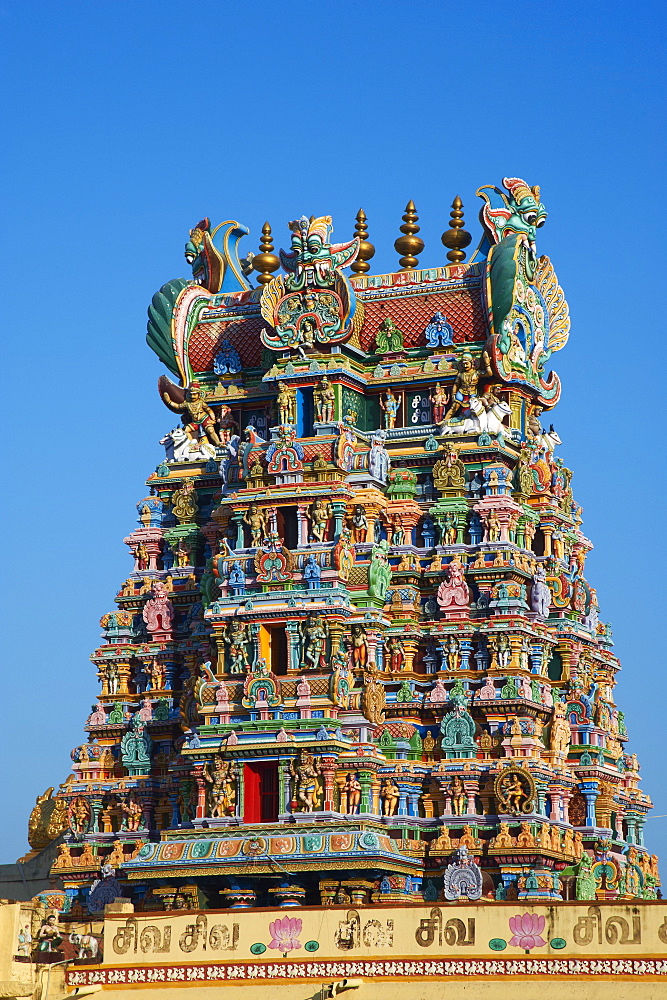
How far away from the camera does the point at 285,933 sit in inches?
2190

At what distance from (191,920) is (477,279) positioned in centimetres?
2452

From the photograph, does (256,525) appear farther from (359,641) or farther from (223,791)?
(223,791)

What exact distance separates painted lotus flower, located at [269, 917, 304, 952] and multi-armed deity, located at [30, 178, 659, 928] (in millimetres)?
7057

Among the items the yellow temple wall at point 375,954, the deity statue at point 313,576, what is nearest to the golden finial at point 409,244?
the deity statue at point 313,576

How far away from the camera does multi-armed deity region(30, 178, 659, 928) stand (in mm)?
64875

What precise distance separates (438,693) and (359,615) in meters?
3.41

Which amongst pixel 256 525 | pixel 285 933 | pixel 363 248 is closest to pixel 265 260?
pixel 363 248

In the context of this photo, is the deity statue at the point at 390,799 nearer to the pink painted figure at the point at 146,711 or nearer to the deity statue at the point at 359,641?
the deity statue at the point at 359,641

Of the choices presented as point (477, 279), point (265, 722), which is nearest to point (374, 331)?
point (477, 279)

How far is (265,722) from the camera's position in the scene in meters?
65.2

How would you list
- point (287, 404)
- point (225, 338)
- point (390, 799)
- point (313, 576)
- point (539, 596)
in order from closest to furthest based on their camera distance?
point (390, 799)
point (313, 576)
point (287, 404)
point (539, 596)
point (225, 338)

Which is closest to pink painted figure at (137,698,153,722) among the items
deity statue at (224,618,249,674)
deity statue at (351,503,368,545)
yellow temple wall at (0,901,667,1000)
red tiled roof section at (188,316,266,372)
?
deity statue at (224,618,249,674)

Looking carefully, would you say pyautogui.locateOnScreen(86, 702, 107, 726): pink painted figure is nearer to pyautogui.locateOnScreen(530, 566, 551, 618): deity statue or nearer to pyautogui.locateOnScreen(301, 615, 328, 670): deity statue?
pyautogui.locateOnScreen(301, 615, 328, 670): deity statue

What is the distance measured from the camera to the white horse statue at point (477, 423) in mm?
70438
